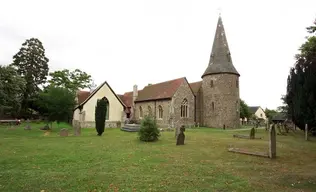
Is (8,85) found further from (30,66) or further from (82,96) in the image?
(30,66)

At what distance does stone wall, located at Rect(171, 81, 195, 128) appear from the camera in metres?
33.9

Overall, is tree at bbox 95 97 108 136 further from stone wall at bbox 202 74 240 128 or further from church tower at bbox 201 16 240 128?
stone wall at bbox 202 74 240 128

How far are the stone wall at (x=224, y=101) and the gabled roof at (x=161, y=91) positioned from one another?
16.9ft

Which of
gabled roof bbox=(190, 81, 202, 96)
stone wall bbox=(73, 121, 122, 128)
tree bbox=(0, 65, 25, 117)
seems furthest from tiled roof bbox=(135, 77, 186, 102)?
tree bbox=(0, 65, 25, 117)

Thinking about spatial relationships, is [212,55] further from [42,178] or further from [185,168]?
[42,178]

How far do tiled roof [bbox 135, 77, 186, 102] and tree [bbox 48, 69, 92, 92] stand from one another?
41.5 ft

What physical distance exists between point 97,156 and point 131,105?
3230 centimetres

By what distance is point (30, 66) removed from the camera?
46031 millimetres

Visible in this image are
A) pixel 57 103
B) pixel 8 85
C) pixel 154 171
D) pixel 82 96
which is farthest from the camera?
pixel 82 96

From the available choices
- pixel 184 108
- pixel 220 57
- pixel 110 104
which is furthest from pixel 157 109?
pixel 220 57

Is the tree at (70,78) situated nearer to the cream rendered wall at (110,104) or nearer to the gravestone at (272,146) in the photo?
the cream rendered wall at (110,104)

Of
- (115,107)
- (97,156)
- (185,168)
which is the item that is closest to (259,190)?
(185,168)

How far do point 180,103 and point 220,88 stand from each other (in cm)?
662

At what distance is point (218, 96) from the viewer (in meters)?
35.2
